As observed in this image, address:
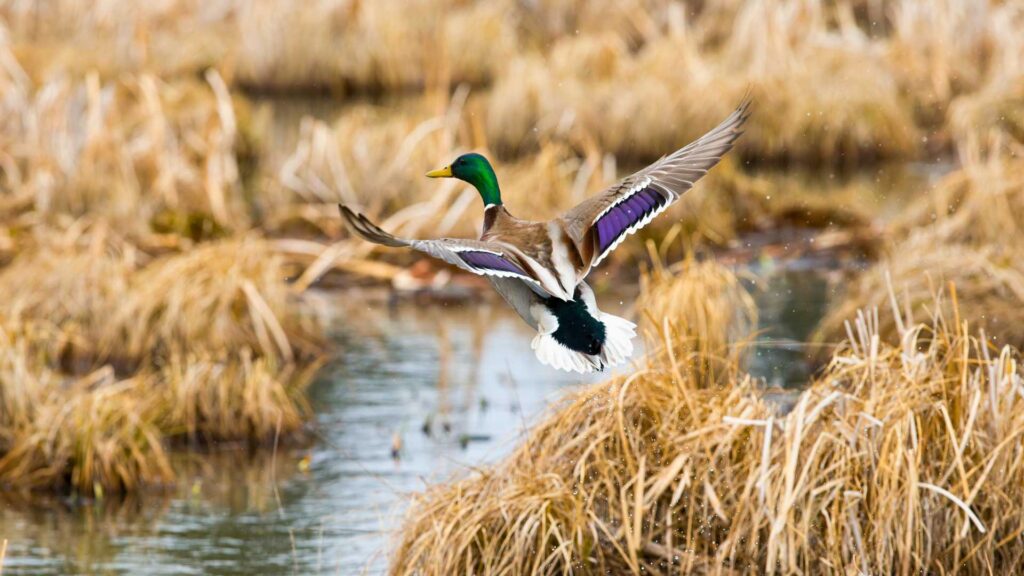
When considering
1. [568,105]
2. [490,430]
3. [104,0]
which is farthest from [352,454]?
[104,0]

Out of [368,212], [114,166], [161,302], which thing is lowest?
[161,302]

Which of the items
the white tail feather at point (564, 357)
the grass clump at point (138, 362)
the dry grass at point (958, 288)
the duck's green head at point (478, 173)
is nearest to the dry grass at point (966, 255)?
the dry grass at point (958, 288)

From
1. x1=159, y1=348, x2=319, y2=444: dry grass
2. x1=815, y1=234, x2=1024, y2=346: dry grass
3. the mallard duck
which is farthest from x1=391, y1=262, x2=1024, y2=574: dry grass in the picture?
x1=815, y1=234, x2=1024, y2=346: dry grass

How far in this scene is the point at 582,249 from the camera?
16.9 feet

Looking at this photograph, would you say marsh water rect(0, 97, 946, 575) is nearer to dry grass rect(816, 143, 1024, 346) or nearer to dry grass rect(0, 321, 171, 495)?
dry grass rect(0, 321, 171, 495)

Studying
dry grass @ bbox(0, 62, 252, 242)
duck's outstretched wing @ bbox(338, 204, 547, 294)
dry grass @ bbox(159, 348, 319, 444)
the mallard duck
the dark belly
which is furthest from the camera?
dry grass @ bbox(0, 62, 252, 242)

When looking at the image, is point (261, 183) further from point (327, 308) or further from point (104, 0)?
point (104, 0)

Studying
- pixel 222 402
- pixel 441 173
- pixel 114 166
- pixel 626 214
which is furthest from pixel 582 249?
pixel 114 166

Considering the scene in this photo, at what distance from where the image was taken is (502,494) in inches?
242

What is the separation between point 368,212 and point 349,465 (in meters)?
5.92

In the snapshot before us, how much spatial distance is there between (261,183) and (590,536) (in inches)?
456

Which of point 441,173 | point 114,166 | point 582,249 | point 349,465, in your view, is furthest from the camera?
point 114,166

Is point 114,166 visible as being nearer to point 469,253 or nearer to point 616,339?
point 616,339

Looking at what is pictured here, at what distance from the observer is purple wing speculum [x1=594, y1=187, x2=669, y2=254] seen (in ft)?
17.0
